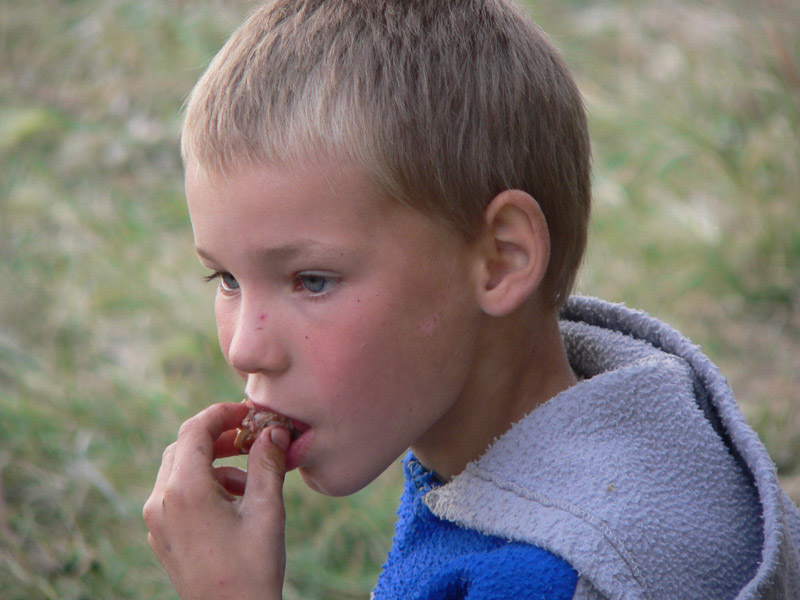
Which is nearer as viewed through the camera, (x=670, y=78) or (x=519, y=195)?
(x=519, y=195)

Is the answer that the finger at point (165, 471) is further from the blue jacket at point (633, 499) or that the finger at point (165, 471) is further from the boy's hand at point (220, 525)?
the blue jacket at point (633, 499)

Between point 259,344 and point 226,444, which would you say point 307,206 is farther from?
point 226,444

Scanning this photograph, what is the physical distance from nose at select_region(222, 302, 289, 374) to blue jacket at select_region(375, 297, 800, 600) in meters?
0.36

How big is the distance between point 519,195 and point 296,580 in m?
1.48

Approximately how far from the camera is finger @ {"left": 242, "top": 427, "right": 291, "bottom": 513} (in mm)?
1384

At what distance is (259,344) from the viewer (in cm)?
134

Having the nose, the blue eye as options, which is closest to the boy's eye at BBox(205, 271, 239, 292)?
the blue eye

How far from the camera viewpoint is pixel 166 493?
1415 millimetres

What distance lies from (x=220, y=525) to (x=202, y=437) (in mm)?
163

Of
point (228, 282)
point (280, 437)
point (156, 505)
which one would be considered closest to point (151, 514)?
point (156, 505)

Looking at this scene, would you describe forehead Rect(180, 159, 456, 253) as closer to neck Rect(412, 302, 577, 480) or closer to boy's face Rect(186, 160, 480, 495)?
boy's face Rect(186, 160, 480, 495)

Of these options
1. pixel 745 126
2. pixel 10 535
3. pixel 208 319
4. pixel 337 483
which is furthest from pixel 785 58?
pixel 10 535

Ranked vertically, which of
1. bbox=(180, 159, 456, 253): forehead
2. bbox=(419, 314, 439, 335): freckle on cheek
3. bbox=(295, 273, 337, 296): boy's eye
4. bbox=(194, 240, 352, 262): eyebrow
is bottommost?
bbox=(419, 314, 439, 335): freckle on cheek

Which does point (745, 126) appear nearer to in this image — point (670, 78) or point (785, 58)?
point (785, 58)
